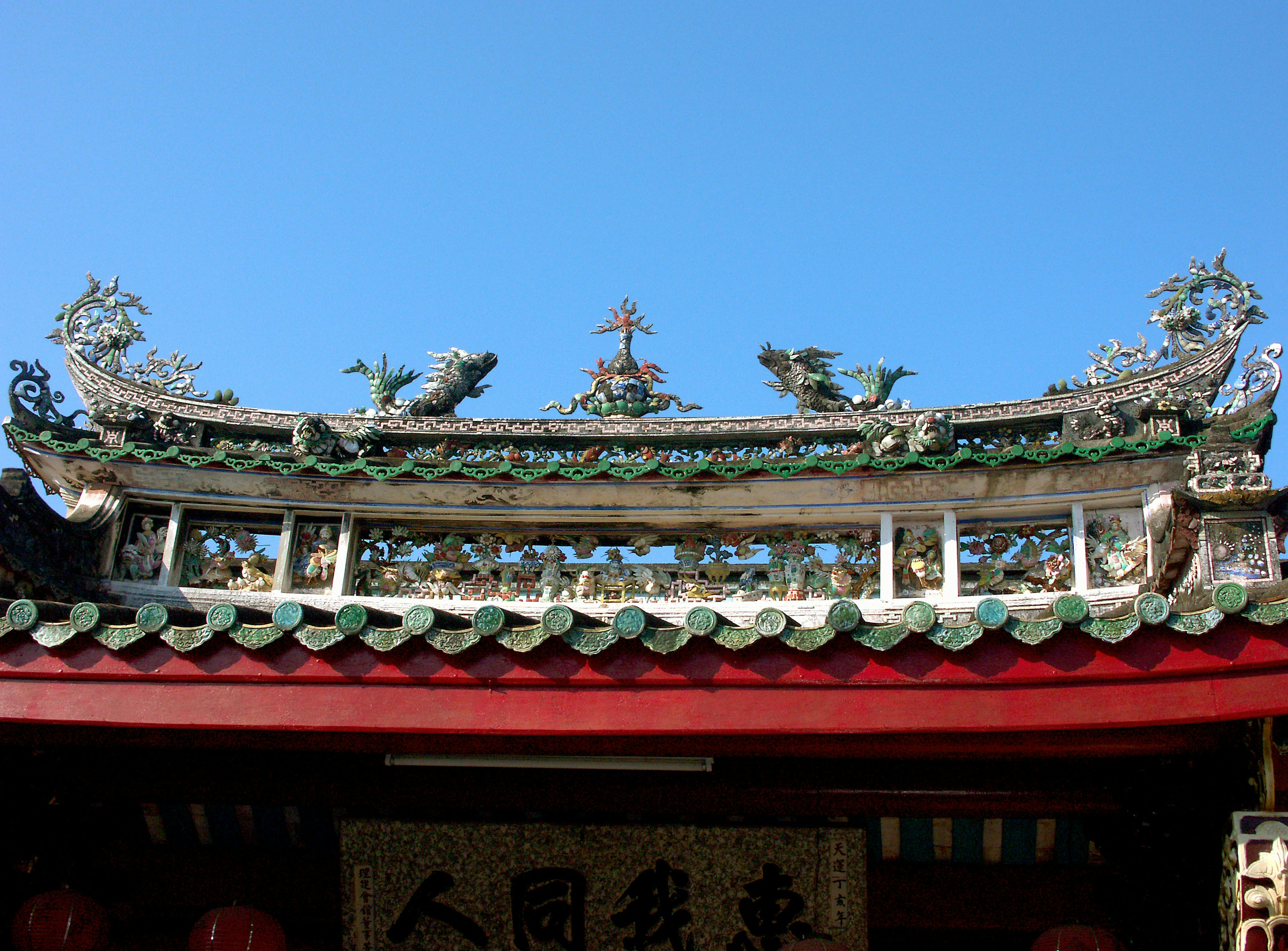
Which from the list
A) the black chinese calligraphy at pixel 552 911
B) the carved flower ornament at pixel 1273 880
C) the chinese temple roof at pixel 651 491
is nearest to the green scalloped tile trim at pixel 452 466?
the chinese temple roof at pixel 651 491

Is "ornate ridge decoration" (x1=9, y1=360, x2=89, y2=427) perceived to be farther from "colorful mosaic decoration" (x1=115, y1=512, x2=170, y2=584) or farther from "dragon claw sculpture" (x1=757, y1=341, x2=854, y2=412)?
"dragon claw sculpture" (x1=757, y1=341, x2=854, y2=412)

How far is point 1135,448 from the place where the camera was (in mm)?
7723

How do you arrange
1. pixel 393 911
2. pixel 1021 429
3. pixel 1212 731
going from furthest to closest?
1. pixel 1021 429
2. pixel 393 911
3. pixel 1212 731

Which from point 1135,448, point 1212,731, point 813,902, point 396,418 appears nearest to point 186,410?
point 396,418

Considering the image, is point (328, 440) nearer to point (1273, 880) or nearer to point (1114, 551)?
point (1114, 551)

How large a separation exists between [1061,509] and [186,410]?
6.81m


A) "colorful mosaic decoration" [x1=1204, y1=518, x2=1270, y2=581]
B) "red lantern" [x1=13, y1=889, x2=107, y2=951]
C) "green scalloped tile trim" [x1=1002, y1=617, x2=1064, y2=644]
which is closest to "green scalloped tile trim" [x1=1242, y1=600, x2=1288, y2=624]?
"green scalloped tile trim" [x1=1002, y1=617, x2=1064, y2=644]

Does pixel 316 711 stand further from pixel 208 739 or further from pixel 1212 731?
pixel 1212 731

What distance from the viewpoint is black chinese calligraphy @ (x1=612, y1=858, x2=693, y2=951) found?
17.1 ft

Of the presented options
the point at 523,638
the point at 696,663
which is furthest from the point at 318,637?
the point at 696,663

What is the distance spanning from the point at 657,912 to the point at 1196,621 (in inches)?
107

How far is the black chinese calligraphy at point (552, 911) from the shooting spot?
524 cm

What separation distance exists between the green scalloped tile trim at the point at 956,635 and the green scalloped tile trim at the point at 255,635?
2.38 metres

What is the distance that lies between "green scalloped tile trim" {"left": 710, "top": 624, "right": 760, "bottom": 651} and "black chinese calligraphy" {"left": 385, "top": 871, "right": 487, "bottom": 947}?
205cm
